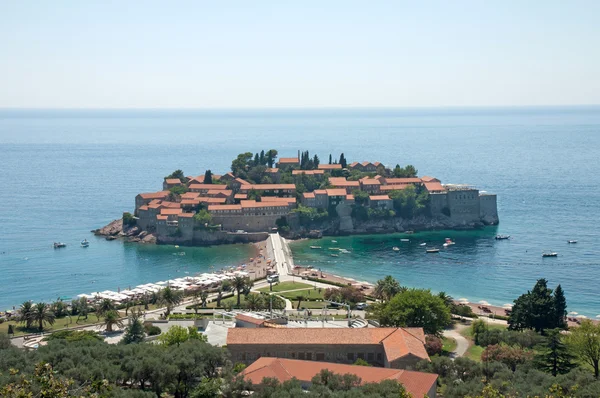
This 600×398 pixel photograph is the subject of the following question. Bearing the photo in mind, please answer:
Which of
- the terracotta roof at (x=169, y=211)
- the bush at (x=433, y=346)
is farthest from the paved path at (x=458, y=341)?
the terracotta roof at (x=169, y=211)

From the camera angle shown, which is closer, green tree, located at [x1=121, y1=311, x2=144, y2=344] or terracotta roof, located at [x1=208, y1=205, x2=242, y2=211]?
green tree, located at [x1=121, y1=311, x2=144, y2=344]

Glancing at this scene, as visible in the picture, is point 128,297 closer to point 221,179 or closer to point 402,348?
point 402,348

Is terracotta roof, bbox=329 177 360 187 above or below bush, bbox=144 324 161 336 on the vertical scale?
above

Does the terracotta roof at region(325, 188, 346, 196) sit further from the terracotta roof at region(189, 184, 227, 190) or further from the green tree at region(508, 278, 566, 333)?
the green tree at region(508, 278, 566, 333)

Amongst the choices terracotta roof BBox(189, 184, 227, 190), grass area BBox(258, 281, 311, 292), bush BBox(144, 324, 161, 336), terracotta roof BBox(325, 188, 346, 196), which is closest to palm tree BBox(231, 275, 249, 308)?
grass area BBox(258, 281, 311, 292)

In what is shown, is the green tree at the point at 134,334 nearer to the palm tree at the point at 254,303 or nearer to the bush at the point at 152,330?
the bush at the point at 152,330

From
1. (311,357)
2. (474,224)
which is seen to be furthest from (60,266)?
(474,224)
